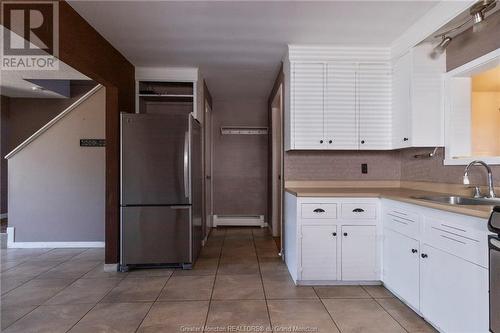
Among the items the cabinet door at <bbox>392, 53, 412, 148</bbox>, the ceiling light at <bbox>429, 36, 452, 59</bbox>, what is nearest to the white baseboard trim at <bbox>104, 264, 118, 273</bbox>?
the cabinet door at <bbox>392, 53, 412, 148</bbox>

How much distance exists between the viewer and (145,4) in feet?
7.87

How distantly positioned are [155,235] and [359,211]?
6.96 feet

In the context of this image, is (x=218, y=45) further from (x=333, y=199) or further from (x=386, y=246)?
(x=386, y=246)

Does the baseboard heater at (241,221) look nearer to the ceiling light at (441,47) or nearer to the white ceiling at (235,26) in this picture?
the white ceiling at (235,26)

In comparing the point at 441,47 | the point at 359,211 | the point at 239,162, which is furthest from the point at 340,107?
the point at 239,162

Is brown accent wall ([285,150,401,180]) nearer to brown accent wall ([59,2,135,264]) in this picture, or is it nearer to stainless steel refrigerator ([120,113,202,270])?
stainless steel refrigerator ([120,113,202,270])

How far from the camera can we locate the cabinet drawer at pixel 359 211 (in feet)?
9.27

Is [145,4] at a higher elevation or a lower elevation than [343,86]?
higher

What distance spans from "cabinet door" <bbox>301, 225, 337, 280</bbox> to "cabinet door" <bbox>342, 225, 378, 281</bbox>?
0.10m

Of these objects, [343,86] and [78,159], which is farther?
[78,159]

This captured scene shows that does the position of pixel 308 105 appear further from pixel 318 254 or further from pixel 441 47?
pixel 318 254

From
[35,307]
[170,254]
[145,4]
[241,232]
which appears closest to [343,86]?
[145,4]

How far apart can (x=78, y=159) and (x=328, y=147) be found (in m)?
3.41

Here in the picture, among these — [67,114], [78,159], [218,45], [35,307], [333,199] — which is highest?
Result: [218,45]
